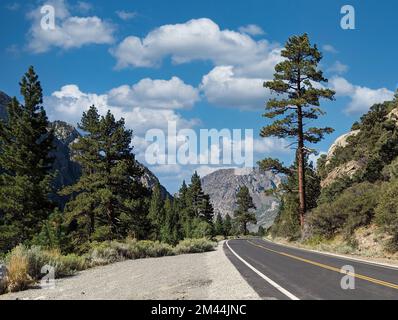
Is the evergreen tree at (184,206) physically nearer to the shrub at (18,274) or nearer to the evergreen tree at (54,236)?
the evergreen tree at (54,236)

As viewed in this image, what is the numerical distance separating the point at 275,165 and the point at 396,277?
25.8 meters

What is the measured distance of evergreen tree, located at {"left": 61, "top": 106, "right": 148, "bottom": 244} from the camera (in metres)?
35.9

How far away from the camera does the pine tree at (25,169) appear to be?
115 feet

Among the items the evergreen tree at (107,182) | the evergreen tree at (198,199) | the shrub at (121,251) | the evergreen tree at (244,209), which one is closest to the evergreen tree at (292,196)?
the evergreen tree at (107,182)

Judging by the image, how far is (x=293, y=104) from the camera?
122ft

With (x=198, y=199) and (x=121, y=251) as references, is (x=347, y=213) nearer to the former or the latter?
(x=121, y=251)

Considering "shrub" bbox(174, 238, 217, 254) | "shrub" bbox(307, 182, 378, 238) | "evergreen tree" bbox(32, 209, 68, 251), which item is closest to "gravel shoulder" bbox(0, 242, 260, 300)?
"evergreen tree" bbox(32, 209, 68, 251)

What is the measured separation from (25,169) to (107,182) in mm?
6652

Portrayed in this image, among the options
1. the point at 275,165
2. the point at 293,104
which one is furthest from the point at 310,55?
the point at 275,165

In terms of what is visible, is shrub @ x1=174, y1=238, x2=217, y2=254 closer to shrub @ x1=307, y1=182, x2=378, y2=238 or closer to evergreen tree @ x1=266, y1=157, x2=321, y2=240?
shrub @ x1=307, y1=182, x2=378, y2=238

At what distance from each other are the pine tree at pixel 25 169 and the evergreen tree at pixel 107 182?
2.55 meters

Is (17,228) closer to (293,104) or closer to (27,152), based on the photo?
(27,152)
